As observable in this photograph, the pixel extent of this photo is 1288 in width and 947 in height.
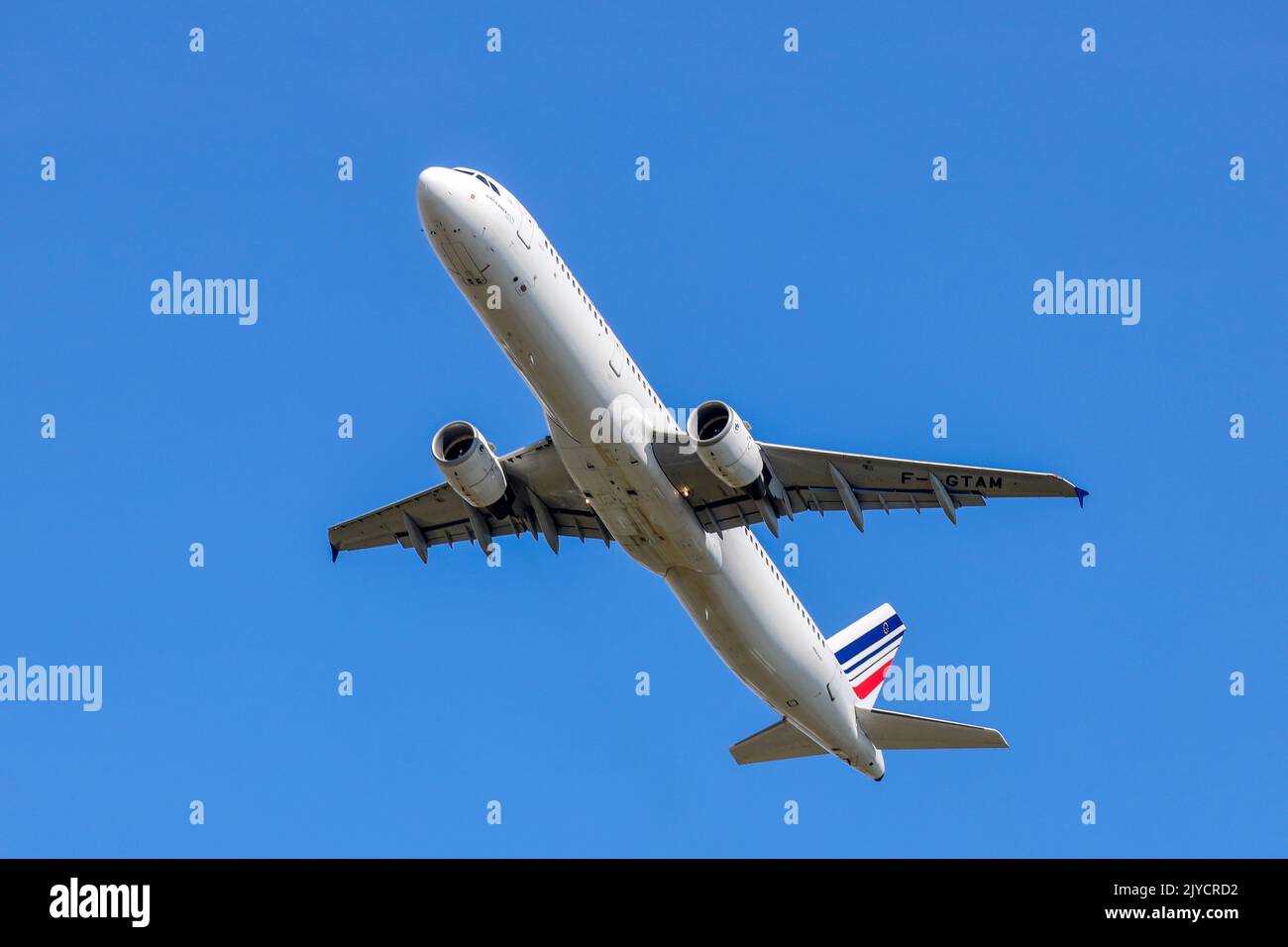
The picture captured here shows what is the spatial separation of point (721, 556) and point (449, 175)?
11697 mm

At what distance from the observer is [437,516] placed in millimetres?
44438

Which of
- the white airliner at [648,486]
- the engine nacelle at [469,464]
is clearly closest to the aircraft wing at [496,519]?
the white airliner at [648,486]

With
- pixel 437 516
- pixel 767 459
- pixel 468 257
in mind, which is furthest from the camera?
pixel 437 516

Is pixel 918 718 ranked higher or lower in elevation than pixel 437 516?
lower

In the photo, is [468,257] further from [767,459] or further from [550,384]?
[767,459]

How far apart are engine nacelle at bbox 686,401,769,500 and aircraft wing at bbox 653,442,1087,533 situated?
67cm

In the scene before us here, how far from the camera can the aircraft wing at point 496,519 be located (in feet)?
135

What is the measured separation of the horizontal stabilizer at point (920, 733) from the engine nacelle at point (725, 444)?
11.2 meters

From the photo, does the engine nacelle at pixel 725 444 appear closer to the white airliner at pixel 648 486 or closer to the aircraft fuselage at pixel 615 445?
the white airliner at pixel 648 486

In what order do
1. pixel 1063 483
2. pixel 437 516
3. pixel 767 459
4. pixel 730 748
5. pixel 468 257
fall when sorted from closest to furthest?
pixel 468 257 < pixel 1063 483 < pixel 767 459 < pixel 437 516 < pixel 730 748

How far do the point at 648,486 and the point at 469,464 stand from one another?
4.43 metres

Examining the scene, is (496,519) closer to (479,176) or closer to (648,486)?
(648,486)

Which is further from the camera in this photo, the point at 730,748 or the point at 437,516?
the point at 730,748

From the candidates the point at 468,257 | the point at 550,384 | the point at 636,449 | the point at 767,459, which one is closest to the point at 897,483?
the point at 767,459
